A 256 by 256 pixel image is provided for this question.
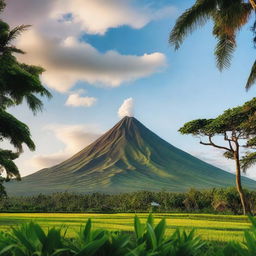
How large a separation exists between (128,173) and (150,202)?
136 meters

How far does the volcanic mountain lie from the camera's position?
165125 mm

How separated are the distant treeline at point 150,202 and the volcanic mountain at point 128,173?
350 feet

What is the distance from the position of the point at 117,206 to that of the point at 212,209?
12.0 m

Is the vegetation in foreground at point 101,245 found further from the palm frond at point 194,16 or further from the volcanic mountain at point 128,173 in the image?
→ the volcanic mountain at point 128,173

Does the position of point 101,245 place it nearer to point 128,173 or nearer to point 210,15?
point 210,15

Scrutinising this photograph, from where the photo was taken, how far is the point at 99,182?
171m

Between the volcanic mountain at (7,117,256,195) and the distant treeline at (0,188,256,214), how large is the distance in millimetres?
106640

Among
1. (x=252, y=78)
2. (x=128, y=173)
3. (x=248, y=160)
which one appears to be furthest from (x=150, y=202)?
(x=128, y=173)

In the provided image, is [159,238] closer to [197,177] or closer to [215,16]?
[215,16]

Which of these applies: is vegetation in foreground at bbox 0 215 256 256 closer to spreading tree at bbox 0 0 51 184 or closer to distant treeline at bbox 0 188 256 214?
spreading tree at bbox 0 0 51 184

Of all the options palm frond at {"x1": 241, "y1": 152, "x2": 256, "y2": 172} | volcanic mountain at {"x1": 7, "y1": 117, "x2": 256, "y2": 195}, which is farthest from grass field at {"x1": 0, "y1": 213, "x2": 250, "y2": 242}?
volcanic mountain at {"x1": 7, "y1": 117, "x2": 256, "y2": 195}

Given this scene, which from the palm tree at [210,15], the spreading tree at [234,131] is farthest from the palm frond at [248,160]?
the palm tree at [210,15]

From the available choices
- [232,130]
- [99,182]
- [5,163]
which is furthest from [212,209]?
[99,182]

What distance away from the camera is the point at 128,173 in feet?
593
